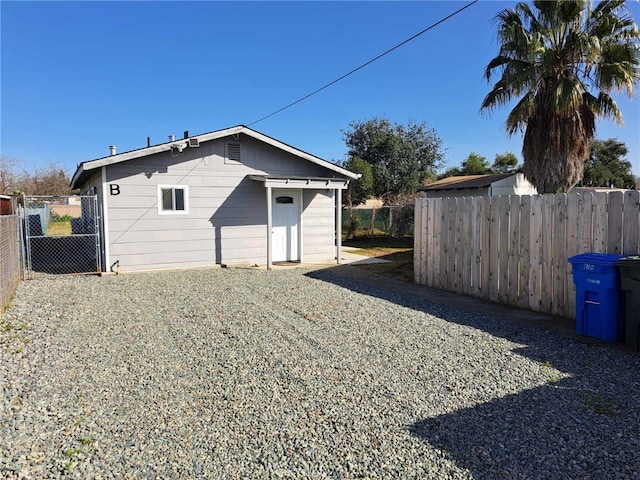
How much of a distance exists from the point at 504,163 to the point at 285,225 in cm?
2844

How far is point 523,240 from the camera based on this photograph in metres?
6.42

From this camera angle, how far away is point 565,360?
14.0 feet

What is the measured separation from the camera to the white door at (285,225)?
12.1m

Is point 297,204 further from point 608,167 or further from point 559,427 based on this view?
point 608,167

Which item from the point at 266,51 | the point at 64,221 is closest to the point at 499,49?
the point at 266,51

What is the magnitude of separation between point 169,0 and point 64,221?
23610mm

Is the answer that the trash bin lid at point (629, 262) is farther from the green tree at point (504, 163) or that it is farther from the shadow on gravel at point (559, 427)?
the green tree at point (504, 163)

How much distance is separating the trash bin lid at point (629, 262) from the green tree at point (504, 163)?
104ft

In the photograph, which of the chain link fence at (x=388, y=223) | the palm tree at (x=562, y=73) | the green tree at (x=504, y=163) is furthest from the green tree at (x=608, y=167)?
the palm tree at (x=562, y=73)

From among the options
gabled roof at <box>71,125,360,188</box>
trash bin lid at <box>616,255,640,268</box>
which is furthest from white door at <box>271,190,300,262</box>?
trash bin lid at <box>616,255,640,268</box>

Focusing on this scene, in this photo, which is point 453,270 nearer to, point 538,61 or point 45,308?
point 45,308

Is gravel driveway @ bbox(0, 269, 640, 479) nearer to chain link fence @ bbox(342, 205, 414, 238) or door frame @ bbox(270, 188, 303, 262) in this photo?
door frame @ bbox(270, 188, 303, 262)

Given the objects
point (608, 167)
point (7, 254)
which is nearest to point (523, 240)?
point (7, 254)

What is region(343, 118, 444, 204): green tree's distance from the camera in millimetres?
22016
